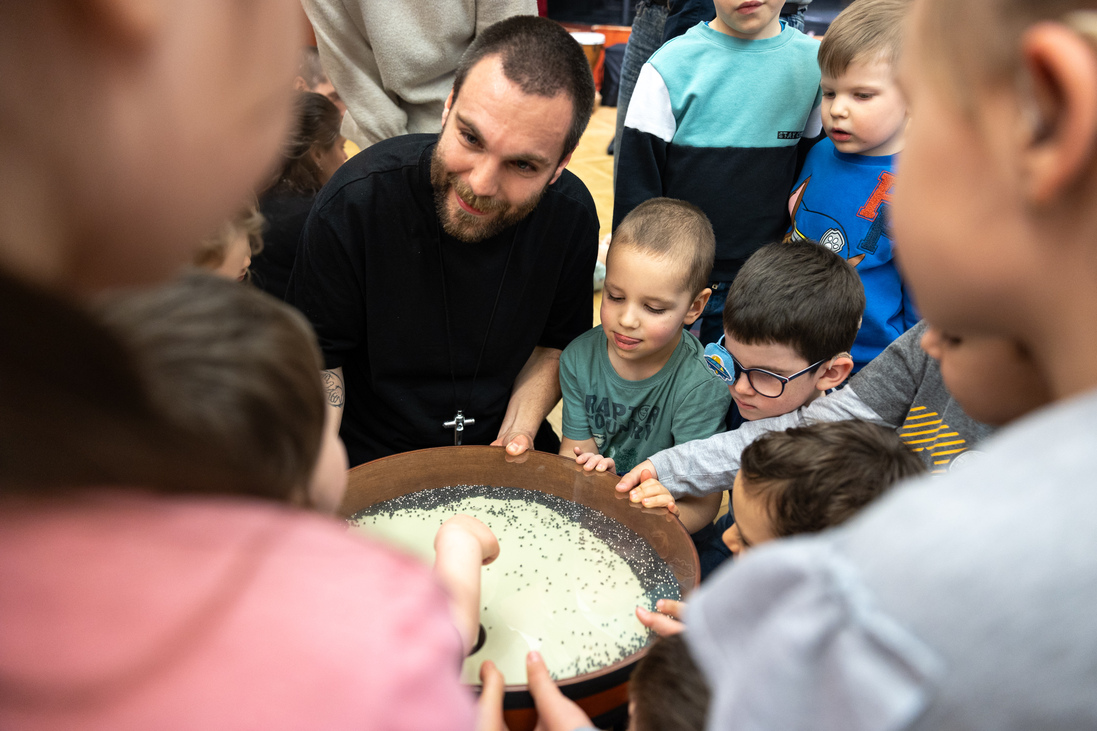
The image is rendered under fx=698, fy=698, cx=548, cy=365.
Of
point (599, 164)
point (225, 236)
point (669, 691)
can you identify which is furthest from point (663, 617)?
point (599, 164)

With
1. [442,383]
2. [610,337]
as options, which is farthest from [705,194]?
[442,383]

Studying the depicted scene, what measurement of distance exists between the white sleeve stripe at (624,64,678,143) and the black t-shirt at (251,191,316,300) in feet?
3.20

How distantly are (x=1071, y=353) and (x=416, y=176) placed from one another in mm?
1234

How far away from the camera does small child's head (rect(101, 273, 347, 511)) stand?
0.39m

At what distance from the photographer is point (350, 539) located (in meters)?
0.41

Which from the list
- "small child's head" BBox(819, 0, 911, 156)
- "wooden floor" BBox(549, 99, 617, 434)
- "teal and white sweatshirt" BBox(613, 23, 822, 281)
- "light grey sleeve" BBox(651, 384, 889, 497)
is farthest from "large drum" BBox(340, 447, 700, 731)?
"wooden floor" BBox(549, 99, 617, 434)

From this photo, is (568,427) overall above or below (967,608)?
below

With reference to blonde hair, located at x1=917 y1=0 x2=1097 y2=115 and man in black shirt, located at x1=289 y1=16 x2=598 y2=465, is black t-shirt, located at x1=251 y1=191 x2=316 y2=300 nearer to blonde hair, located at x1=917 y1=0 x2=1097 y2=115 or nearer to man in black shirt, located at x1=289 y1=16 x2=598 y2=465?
man in black shirt, located at x1=289 y1=16 x2=598 y2=465

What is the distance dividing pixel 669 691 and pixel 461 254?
100 cm

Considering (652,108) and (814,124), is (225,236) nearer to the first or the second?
(652,108)

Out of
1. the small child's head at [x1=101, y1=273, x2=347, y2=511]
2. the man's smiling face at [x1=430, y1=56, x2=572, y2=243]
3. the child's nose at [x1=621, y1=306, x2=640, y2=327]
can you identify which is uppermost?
the small child's head at [x1=101, y1=273, x2=347, y2=511]

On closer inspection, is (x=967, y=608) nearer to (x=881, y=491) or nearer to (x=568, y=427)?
(x=881, y=491)

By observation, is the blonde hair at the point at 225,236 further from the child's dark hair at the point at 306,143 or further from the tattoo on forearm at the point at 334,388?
the child's dark hair at the point at 306,143

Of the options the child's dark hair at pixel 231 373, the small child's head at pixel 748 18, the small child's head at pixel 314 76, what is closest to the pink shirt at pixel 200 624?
the child's dark hair at pixel 231 373
